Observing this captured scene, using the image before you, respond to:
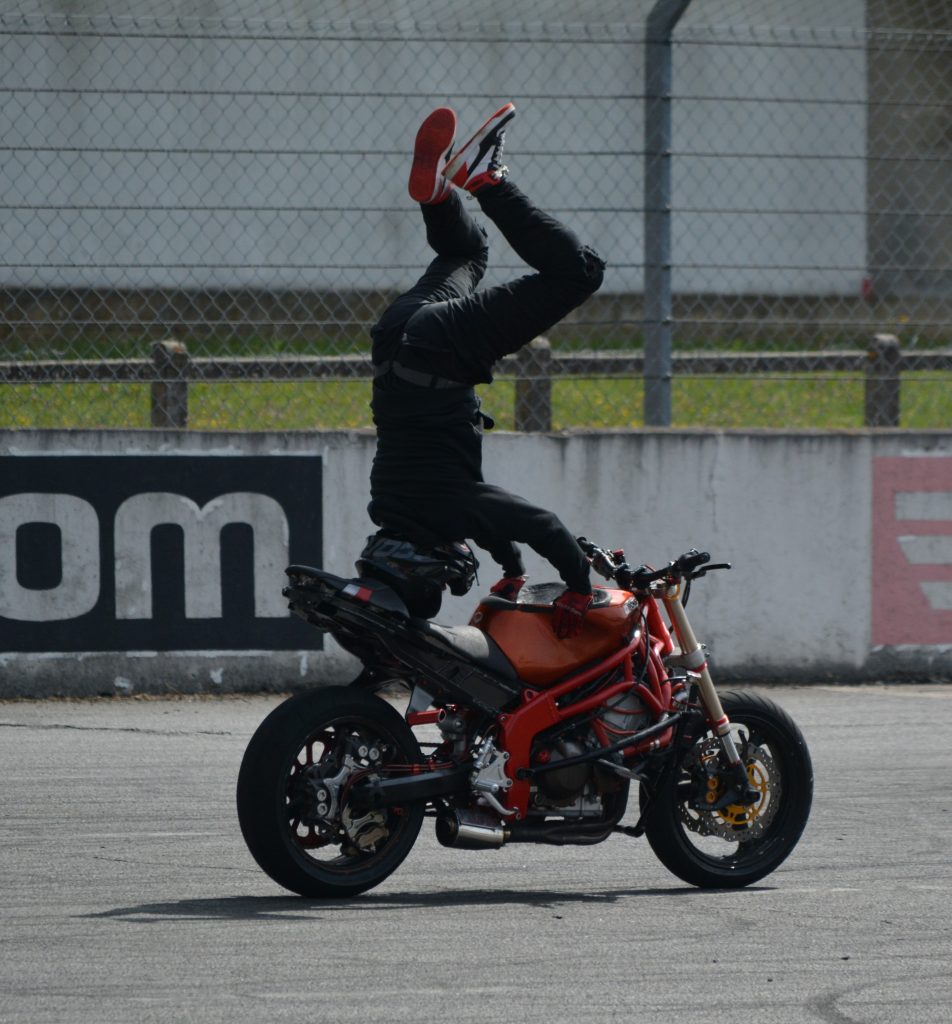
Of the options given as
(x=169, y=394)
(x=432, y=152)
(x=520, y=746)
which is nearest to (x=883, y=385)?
(x=169, y=394)

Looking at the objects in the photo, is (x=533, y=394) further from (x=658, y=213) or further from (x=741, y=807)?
(x=741, y=807)

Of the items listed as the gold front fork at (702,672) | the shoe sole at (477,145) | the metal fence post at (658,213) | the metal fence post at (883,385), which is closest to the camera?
the shoe sole at (477,145)

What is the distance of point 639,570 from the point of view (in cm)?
583

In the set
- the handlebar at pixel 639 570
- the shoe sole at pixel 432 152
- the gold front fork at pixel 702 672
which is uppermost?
the shoe sole at pixel 432 152

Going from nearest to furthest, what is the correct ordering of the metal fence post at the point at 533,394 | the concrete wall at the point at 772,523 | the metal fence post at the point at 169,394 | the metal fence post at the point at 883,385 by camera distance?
the metal fence post at the point at 169,394 < the concrete wall at the point at 772,523 < the metal fence post at the point at 533,394 < the metal fence post at the point at 883,385

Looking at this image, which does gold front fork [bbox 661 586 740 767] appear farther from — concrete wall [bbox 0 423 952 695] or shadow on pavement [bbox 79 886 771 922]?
concrete wall [bbox 0 423 952 695]

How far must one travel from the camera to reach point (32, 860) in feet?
19.7

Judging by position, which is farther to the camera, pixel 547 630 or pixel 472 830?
pixel 547 630

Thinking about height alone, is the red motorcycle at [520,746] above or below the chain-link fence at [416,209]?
below

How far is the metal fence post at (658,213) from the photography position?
979 cm

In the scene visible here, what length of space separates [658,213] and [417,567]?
464 centimetres

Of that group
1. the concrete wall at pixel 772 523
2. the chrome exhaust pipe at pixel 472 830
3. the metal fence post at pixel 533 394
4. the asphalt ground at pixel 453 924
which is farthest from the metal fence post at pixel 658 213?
the chrome exhaust pipe at pixel 472 830

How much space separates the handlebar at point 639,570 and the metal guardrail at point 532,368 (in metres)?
3.85

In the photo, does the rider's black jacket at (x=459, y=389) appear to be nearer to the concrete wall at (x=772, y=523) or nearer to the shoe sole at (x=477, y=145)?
the shoe sole at (x=477, y=145)
